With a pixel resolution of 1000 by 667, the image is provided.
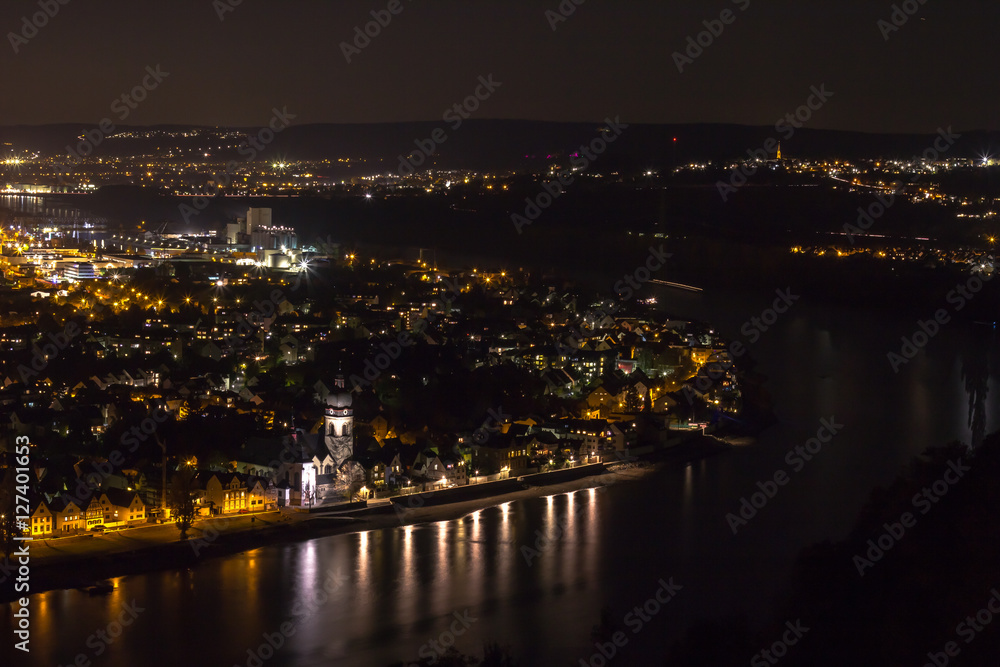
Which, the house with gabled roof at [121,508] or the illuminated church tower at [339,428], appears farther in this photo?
the illuminated church tower at [339,428]

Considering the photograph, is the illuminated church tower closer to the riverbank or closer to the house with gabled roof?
the riverbank

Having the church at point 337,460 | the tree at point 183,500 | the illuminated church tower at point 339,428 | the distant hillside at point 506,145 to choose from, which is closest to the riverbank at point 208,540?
Result: the tree at point 183,500

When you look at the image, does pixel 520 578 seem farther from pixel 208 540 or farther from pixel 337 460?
pixel 337 460

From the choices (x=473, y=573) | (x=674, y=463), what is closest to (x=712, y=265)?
(x=674, y=463)

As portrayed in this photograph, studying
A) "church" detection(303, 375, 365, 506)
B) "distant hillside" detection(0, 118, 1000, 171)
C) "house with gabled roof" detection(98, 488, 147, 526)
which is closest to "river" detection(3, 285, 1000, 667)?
"church" detection(303, 375, 365, 506)

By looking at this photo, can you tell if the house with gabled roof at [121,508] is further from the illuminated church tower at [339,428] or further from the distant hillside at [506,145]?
the distant hillside at [506,145]

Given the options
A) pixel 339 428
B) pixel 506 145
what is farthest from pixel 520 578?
pixel 506 145
